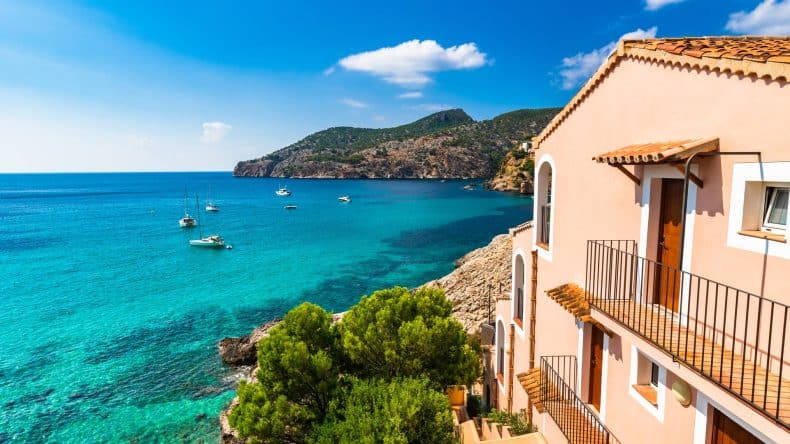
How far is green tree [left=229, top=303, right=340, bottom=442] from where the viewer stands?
1423 cm

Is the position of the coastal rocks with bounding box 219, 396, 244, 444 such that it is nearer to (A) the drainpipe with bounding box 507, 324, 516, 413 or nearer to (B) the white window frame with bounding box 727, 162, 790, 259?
(A) the drainpipe with bounding box 507, 324, 516, 413

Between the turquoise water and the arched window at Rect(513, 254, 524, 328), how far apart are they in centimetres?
1599

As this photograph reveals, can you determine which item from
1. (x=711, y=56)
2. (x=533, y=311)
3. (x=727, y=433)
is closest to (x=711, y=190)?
(x=711, y=56)

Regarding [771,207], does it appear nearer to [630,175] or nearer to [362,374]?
[630,175]

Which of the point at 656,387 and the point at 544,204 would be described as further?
the point at 544,204

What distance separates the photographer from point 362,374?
1678 cm

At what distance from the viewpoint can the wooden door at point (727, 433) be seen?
5.34m

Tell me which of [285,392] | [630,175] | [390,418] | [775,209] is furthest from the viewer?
[285,392]

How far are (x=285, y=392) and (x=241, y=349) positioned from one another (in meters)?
14.6

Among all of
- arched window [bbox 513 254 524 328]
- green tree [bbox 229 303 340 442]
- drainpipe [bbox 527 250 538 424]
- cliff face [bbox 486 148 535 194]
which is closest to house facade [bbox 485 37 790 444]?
drainpipe [bbox 527 250 538 424]

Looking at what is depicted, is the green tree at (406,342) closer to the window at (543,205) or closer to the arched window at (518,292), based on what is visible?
the arched window at (518,292)

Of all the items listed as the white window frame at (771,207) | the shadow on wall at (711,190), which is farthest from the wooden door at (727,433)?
the shadow on wall at (711,190)

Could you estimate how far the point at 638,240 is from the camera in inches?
287

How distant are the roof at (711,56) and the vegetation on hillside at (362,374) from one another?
1029 centimetres
